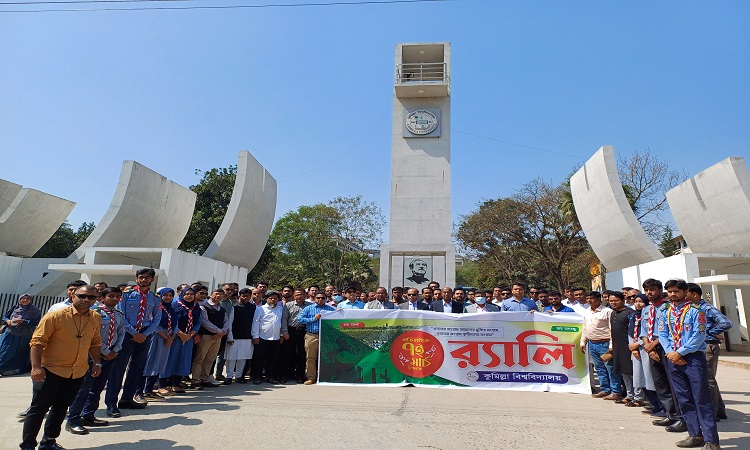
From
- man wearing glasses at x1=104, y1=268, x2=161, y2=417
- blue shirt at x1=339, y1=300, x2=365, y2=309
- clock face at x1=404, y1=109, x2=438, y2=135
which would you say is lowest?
man wearing glasses at x1=104, y1=268, x2=161, y2=417

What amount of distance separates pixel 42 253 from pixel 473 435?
1271 inches

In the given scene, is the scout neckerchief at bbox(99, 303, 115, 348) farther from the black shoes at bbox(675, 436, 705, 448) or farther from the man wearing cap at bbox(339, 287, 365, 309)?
the black shoes at bbox(675, 436, 705, 448)

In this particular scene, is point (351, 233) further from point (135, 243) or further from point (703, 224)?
point (703, 224)

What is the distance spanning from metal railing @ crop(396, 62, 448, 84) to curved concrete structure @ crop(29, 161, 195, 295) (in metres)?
9.65

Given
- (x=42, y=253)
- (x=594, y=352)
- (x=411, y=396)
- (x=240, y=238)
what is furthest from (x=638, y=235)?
(x=42, y=253)

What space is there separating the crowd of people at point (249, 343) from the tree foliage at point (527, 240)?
17921 millimetres

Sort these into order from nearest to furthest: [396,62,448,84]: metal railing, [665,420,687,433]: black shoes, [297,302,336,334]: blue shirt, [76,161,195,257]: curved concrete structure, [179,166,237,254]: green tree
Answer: [665,420,687,433]: black shoes
[297,302,336,334]: blue shirt
[76,161,195,257]: curved concrete structure
[396,62,448,84]: metal railing
[179,166,237,254]: green tree

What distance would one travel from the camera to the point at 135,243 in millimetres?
15805

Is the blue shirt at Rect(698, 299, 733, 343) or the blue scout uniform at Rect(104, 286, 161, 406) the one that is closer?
the blue shirt at Rect(698, 299, 733, 343)

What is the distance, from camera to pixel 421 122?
16.6 meters

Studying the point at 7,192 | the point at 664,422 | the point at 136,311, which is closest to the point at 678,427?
the point at 664,422

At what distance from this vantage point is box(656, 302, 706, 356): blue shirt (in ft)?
13.8

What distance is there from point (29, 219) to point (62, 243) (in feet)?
44.4

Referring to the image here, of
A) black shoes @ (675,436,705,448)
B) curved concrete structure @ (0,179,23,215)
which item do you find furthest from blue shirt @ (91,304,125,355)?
curved concrete structure @ (0,179,23,215)
